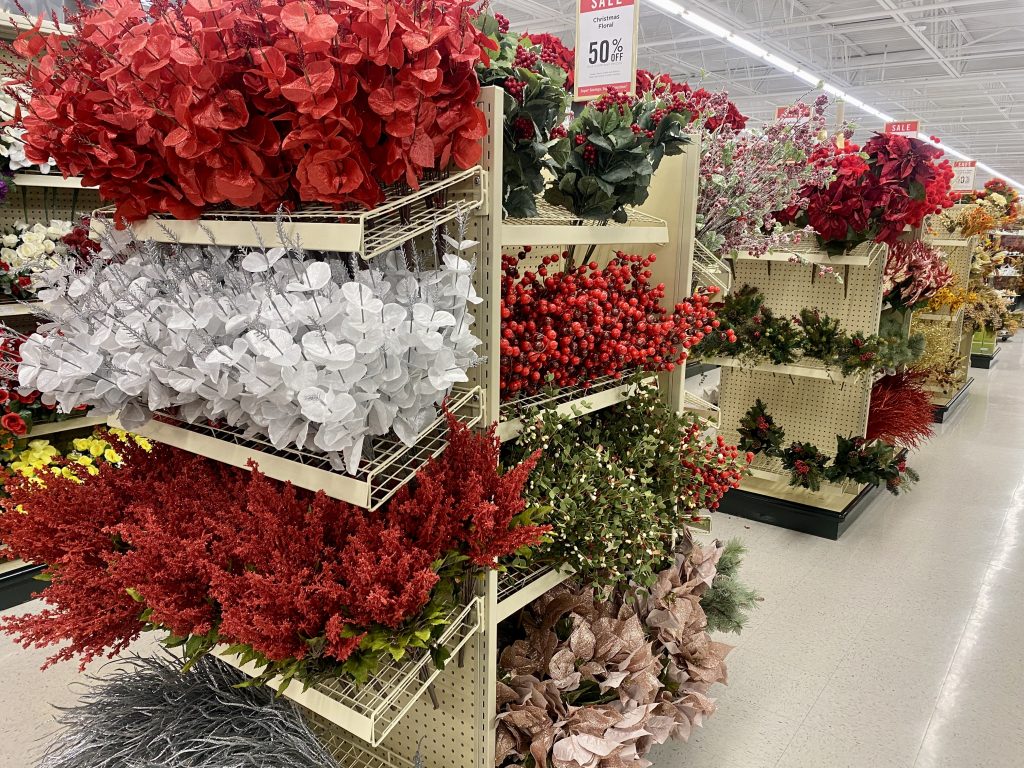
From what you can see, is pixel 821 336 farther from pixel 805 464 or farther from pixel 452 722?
pixel 452 722

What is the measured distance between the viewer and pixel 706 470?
6.45ft

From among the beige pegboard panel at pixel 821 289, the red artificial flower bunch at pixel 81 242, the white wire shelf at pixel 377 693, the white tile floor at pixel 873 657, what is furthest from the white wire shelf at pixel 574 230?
the beige pegboard panel at pixel 821 289

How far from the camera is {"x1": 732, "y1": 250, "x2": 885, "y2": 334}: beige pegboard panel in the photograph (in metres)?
3.73

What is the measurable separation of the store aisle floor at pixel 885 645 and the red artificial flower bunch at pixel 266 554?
4.43 ft

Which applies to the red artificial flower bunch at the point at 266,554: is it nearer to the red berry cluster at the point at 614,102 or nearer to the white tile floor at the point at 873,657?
the red berry cluster at the point at 614,102

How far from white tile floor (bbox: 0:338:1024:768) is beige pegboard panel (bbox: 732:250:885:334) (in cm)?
118

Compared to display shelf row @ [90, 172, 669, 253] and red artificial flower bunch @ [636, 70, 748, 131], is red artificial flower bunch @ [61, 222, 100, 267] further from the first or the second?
red artificial flower bunch @ [636, 70, 748, 131]

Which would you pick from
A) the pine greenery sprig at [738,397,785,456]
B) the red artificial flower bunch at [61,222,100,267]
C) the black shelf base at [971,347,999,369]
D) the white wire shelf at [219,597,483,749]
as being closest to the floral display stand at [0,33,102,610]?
the red artificial flower bunch at [61,222,100,267]

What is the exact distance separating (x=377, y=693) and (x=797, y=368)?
3060mm

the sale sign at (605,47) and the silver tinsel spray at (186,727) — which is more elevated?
the sale sign at (605,47)

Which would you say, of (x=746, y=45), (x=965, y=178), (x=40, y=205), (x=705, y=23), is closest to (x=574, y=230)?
(x=40, y=205)

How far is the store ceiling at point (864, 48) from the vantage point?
32.0 ft

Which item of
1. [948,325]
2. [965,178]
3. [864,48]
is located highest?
[864,48]

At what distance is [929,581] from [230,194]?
3.46m
